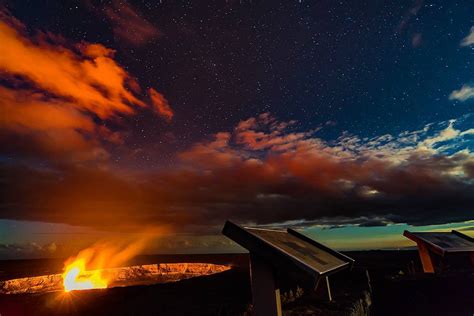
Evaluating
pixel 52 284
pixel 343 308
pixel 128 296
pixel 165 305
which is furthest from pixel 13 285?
pixel 343 308

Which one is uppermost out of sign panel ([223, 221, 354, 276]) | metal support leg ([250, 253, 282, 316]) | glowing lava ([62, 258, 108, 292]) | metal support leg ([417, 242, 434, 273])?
sign panel ([223, 221, 354, 276])

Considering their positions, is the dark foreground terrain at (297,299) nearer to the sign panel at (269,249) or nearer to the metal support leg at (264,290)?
the metal support leg at (264,290)

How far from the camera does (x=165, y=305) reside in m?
21.0

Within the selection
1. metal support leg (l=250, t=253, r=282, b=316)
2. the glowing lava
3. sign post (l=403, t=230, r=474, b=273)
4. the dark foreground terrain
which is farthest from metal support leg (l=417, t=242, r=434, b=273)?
the glowing lava

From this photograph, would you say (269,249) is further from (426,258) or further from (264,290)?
(426,258)

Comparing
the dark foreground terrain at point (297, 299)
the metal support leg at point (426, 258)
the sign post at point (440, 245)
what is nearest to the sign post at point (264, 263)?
the dark foreground terrain at point (297, 299)

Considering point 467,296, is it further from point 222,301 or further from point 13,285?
point 13,285

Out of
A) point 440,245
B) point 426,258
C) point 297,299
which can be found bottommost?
point 297,299

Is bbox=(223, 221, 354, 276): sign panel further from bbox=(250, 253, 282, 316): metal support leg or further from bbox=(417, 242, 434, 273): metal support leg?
bbox=(417, 242, 434, 273): metal support leg

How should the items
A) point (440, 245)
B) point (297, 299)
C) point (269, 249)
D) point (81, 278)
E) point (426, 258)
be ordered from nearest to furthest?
1. point (269, 249)
2. point (297, 299)
3. point (440, 245)
4. point (426, 258)
5. point (81, 278)

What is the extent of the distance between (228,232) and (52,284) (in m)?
50.2

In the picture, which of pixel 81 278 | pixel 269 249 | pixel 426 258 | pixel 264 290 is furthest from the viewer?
pixel 81 278

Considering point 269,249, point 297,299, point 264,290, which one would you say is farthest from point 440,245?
point 269,249

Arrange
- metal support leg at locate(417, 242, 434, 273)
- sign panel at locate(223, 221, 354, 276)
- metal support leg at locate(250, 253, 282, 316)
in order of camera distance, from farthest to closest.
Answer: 1. metal support leg at locate(417, 242, 434, 273)
2. metal support leg at locate(250, 253, 282, 316)
3. sign panel at locate(223, 221, 354, 276)
